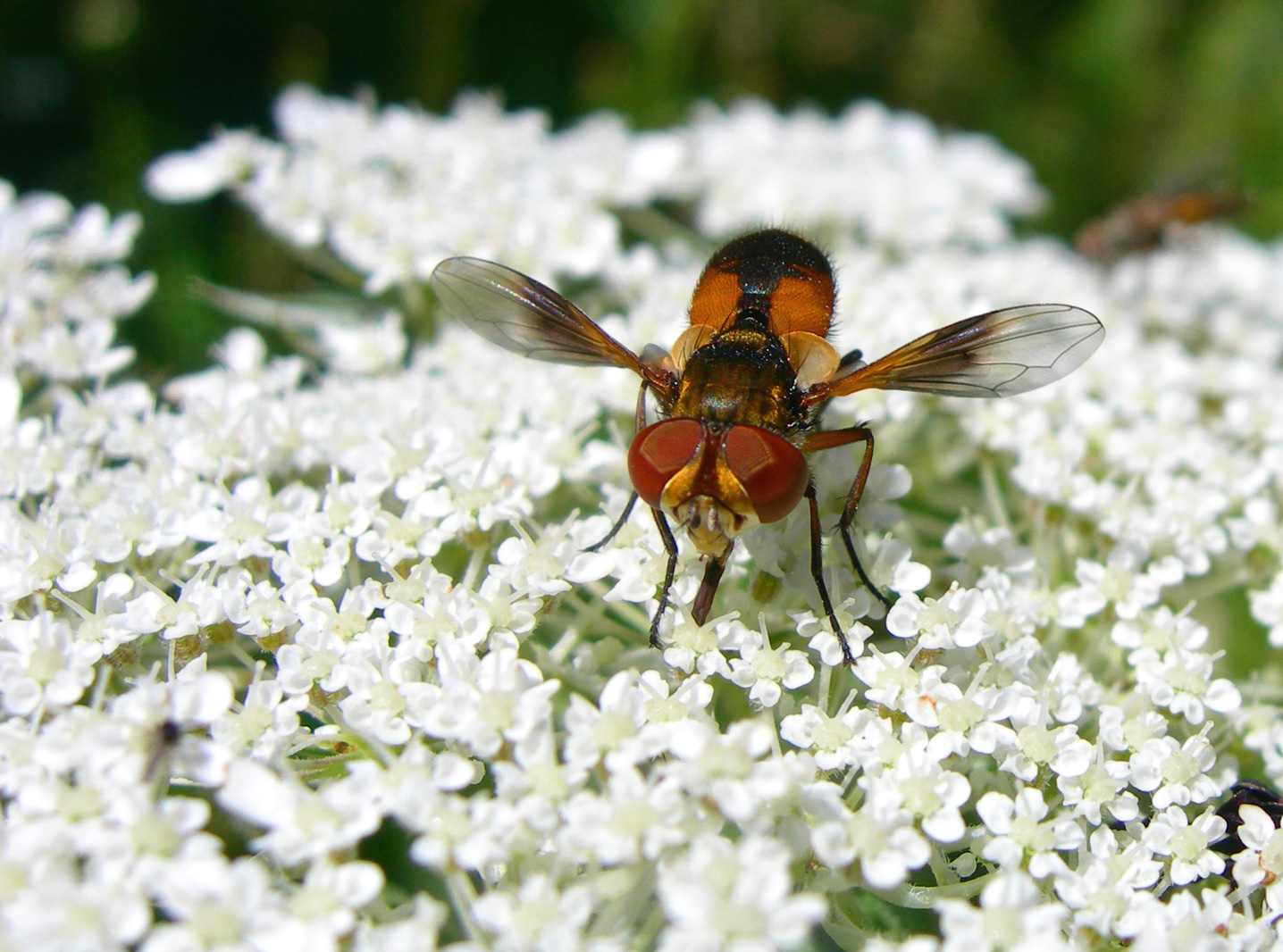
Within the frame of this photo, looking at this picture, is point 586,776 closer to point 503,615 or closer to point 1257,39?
point 503,615

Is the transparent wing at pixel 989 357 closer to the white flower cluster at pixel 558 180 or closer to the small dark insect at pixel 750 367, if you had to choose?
the small dark insect at pixel 750 367

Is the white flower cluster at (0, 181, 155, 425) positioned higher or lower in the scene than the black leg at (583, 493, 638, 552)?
higher

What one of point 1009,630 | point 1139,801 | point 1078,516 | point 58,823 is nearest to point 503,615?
point 58,823

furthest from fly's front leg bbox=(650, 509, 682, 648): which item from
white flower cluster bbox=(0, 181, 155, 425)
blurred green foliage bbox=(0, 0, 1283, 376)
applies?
blurred green foliage bbox=(0, 0, 1283, 376)

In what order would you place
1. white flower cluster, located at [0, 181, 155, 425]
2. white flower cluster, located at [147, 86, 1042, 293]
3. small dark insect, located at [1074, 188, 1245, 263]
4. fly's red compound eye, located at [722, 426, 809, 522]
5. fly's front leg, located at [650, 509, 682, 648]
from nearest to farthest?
fly's red compound eye, located at [722, 426, 809, 522], fly's front leg, located at [650, 509, 682, 648], white flower cluster, located at [0, 181, 155, 425], white flower cluster, located at [147, 86, 1042, 293], small dark insect, located at [1074, 188, 1245, 263]

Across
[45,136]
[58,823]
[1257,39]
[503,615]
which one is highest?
[1257,39]

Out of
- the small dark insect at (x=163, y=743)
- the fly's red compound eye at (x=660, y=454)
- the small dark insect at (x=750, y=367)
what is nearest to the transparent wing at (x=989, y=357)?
the small dark insect at (x=750, y=367)

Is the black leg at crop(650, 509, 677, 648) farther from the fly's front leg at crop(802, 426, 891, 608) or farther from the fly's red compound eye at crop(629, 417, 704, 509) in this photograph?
the fly's front leg at crop(802, 426, 891, 608)
